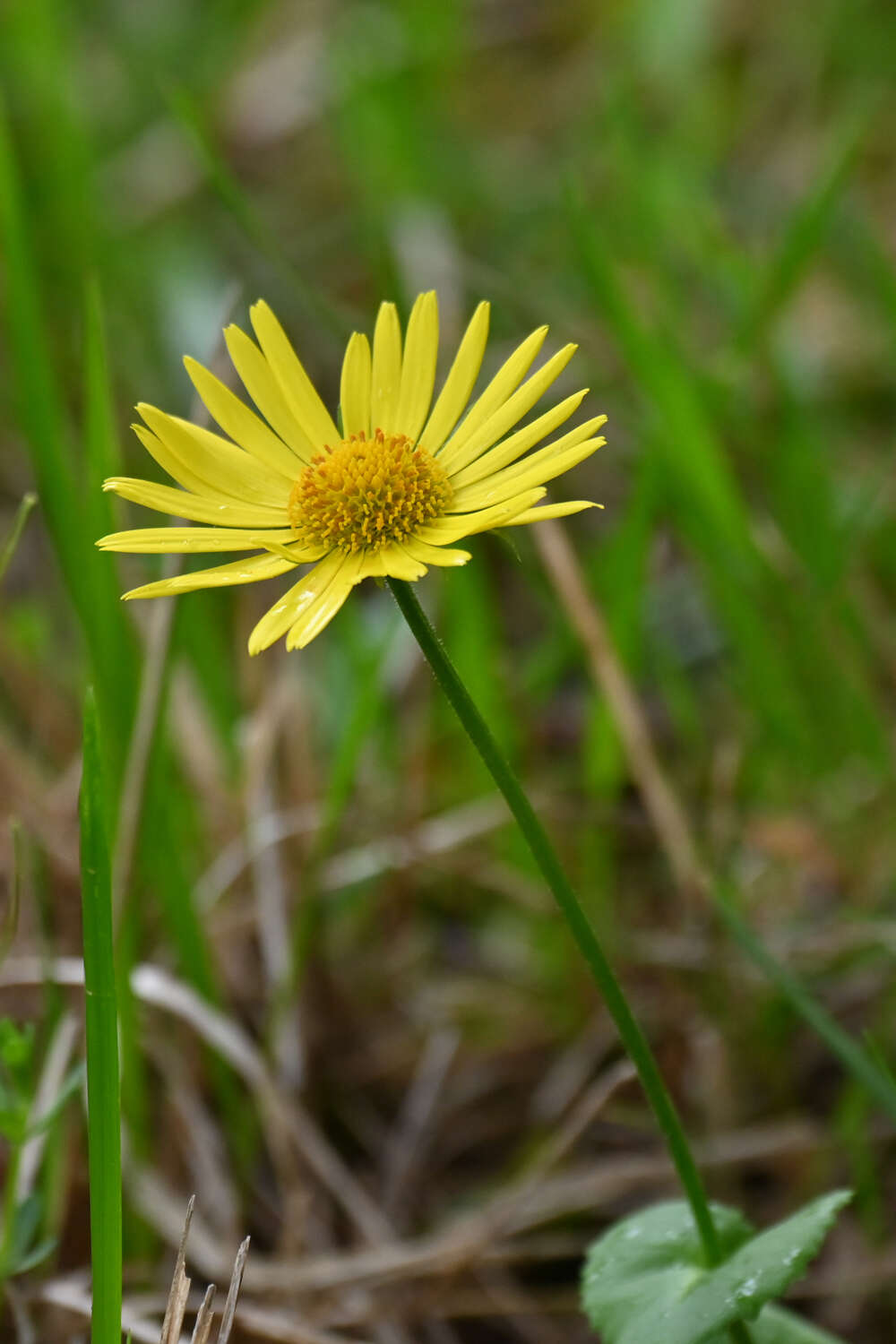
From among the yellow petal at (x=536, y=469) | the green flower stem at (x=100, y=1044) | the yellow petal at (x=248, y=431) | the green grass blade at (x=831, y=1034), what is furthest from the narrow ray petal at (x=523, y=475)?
the green grass blade at (x=831, y=1034)

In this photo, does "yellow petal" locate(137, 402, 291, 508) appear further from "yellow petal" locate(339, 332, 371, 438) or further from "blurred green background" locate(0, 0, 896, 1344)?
"blurred green background" locate(0, 0, 896, 1344)

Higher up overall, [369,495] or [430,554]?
[369,495]

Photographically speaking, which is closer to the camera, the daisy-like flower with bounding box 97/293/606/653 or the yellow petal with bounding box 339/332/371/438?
the daisy-like flower with bounding box 97/293/606/653

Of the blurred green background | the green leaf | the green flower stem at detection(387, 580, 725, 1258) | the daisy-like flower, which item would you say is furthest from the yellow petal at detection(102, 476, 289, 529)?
the green leaf

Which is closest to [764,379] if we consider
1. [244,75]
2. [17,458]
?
[17,458]

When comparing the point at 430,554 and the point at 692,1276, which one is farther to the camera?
the point at 692,1276

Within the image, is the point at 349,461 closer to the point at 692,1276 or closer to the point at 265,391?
the point at 265,391

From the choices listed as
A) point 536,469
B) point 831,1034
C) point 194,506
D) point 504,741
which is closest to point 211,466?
point 194,506
